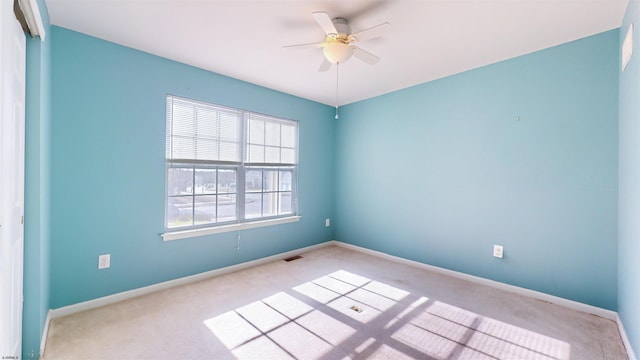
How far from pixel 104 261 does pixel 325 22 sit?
2.88m

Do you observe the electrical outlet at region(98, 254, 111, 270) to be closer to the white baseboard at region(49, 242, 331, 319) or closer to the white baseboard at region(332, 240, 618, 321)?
the white baseboard at region(49, 242, 331, 319)

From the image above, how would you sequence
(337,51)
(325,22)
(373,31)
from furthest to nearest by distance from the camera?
(337,51) → (373,31) → (325,22)

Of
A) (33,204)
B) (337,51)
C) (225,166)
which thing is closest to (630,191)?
(337,51)

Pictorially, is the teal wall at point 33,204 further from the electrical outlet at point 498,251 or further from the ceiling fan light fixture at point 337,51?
the electrical outlet at point 498,251

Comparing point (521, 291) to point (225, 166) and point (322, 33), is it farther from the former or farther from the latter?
point (225, 166)

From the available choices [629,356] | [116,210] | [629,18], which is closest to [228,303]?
[116,210]

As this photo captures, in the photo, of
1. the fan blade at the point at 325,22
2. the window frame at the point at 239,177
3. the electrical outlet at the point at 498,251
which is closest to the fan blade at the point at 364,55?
the fan blade at the point at 325,22

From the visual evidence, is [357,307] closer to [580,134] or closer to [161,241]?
[161,241]

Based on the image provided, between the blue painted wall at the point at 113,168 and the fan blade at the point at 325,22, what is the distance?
6.00 ft

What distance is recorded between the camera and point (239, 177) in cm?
365

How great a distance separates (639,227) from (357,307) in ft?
6.78

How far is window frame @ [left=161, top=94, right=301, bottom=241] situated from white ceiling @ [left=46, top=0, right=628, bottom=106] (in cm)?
68

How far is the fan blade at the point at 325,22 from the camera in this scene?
186 cm

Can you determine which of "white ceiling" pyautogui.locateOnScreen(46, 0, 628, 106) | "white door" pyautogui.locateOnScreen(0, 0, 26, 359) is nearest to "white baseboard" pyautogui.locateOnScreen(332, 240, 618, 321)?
"white ceiling" pyautogui.locateOnScreen(46, 0, 628, 106)
